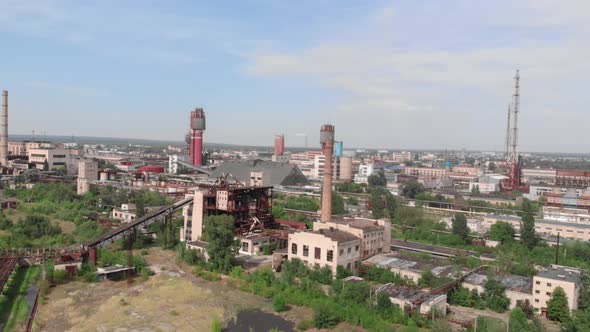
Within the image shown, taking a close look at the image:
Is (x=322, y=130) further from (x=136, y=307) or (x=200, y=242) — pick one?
(x=136, y=307)

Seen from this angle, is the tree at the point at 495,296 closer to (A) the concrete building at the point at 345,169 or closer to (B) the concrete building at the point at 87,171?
(B) the concrete building at the point at 87,171

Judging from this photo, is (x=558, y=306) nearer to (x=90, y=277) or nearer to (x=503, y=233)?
(x=503, y=233)

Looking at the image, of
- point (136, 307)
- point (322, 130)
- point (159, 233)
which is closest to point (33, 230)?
point (159, 233)

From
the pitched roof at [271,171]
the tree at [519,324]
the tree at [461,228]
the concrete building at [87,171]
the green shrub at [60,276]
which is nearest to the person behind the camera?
the tree at [519,324]

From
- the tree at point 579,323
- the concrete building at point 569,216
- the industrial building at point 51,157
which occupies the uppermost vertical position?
the industrial building at point 51,157

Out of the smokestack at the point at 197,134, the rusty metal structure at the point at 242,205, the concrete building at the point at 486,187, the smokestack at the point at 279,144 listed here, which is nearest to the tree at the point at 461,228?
the rusty metal structure at the point at 242,205
